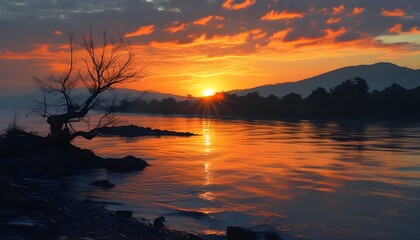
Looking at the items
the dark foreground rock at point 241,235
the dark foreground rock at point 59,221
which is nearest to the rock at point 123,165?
the dark foreground rock at point 59,221

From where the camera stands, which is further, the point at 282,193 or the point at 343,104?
the point at 343,104

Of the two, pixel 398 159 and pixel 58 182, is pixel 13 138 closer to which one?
pixel 58 182

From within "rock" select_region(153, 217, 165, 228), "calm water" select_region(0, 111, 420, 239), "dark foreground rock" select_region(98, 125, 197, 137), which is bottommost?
"calm water" select_region(0, 111, 420, 239)

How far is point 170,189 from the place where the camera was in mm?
22609

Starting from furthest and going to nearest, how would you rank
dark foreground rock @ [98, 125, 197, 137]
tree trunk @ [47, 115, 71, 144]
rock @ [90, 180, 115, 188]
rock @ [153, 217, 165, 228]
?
dark foreground rock @ [98, 125, 197, 137] → tree trunk @ [47, 115, 71, 144] → rock @ [90, 180, 115, 188] → rock @ [153, 217, 165, 228]

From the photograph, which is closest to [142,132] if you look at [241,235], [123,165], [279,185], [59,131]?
[59,131]

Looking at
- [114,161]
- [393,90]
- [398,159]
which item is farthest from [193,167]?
[393,90]

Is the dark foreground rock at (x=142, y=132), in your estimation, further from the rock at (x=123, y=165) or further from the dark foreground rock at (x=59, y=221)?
the dark foreground rock at (x=59, y=221)

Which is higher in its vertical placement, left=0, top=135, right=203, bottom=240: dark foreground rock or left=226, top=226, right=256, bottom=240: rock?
left=0, top=135, right=203, bottom=240: dark foreground rock

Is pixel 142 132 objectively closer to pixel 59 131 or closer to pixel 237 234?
pixel 59 131

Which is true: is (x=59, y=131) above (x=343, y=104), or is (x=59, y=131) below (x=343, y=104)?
below

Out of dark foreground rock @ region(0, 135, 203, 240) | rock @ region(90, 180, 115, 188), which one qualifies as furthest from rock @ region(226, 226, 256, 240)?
rock @ region(90, 180, 115, 188)

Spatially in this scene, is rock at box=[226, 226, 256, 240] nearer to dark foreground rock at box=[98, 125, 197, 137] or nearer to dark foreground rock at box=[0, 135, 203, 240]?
dark foreground rock at box=[0, 135, 203, 240]

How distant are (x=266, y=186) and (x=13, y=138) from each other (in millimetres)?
19846
